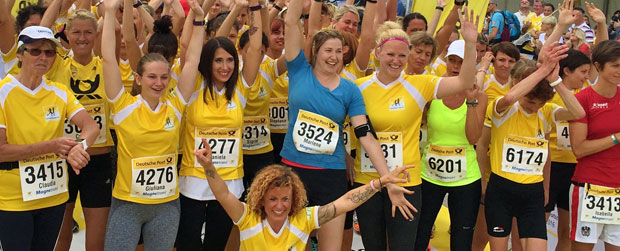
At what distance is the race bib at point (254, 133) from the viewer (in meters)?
5.32

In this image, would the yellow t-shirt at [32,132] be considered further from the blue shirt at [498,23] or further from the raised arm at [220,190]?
the blue shirt at [498,23]

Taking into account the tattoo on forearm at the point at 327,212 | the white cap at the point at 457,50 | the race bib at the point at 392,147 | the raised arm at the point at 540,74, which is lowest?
the tattoo on forearm at the point at 327,212

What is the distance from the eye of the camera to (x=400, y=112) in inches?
186

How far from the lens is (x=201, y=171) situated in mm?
4633

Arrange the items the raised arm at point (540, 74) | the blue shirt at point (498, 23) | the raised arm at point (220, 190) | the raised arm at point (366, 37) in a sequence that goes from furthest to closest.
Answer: the blue shirt at point (498, 23) < the raised arm at point (366, 37) < the raised arm at point (540, 74) < the raised arm at point (220, 190)

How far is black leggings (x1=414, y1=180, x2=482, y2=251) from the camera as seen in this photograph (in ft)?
16.8

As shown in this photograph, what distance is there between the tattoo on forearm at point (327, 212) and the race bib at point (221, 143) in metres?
0.86

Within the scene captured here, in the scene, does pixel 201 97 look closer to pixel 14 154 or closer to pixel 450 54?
pixel 14 154

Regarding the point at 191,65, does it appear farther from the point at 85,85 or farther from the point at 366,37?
the point at 366,37

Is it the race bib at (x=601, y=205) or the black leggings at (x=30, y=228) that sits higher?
the black leggings at (x=30, y=228)

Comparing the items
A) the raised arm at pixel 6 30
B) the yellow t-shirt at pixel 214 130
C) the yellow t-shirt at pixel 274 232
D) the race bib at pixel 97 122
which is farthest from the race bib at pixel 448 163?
the raised arm at pixel 6 30

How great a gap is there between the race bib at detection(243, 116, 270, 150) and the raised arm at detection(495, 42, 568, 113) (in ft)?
6.51

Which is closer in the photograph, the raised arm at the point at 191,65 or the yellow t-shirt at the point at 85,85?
the raised arm at the point at 191,65

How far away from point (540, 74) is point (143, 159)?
3.02 m
